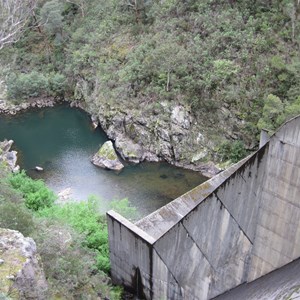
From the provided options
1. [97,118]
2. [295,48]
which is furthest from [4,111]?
[295,48]

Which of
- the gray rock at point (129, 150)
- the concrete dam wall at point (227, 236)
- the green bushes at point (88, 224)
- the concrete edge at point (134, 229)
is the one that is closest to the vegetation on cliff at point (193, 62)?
the gray rock at point (129, 150)

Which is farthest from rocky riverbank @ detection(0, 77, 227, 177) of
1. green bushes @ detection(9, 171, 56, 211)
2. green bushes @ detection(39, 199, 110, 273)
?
green bushes @ detection(39, 199, 110, 273)

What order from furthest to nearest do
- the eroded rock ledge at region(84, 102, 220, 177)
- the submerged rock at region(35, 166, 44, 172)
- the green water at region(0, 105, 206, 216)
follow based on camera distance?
the eroded rock ledge at region(84, 102, 220, 177) < the submerged rock at region(35, 166, 44, 172) < the green water at region(0, 105, 206, 216)

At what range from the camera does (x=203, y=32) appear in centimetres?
2695

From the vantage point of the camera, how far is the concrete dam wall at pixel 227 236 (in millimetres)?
9781

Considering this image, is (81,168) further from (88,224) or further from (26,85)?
(26,85)

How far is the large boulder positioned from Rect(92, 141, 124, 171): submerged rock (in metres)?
16.4

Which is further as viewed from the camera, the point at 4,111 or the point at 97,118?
the point at 4,111

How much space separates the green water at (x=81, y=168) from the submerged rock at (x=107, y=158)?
1.30ft

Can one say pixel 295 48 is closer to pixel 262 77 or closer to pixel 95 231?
pixel 262 77

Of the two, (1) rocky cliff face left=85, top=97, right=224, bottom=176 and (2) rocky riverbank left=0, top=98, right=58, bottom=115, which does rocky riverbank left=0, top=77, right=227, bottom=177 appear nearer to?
(1) rocky cliff face left=85, top=97, right=224, bottom=176

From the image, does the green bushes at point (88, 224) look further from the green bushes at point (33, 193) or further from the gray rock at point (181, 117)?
the gray rock at point (181, 117)

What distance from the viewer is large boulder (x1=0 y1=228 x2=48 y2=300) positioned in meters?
6.99

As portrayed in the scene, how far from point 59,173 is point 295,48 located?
55.3 ft
